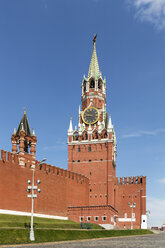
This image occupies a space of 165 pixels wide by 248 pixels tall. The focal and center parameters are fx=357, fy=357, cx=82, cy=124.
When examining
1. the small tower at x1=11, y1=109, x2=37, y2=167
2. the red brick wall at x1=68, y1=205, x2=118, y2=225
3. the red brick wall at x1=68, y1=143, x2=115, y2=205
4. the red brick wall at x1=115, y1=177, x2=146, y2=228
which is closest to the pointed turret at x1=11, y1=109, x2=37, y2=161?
the small tower at x1=11, y1=109, x2=37, y2=167

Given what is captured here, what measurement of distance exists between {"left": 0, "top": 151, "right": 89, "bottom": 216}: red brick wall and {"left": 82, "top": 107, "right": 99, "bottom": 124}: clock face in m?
14.3

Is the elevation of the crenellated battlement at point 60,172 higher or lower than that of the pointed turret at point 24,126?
lower

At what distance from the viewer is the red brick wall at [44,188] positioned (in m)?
51.7

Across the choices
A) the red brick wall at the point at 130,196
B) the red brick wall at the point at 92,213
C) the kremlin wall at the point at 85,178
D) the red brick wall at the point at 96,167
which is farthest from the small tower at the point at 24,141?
the red brick wall at the point at 130,196

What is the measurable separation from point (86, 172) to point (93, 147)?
5744 mm

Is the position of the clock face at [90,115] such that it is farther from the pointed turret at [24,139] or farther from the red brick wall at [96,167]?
the pointed turret at [24,139]

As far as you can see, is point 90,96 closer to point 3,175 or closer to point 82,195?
point 82,195

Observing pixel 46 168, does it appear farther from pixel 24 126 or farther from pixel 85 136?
pixel 85 136

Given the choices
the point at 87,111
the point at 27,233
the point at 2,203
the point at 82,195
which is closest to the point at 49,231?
the point at 27,233

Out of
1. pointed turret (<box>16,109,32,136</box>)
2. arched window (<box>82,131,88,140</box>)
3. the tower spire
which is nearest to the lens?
pointed turret (<box>16,109,32,136</box>)

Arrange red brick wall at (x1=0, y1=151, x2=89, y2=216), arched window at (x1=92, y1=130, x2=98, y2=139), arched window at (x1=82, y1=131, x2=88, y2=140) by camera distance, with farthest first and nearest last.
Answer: arched window at (x1=82, y1=131, x2=88, y2=140) → arched window at (x1=92, y1=130, x2=98, y2=139) → red brick wall at (x1=0, y1=151, x2=89, y2=216)

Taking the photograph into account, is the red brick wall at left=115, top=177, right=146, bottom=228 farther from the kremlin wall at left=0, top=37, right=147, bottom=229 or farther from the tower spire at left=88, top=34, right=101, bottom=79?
the tower spire at left=88, top=34, right=101, bottom=79

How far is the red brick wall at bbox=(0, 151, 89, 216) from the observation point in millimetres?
51656

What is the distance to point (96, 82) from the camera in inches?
3410
